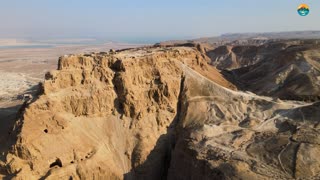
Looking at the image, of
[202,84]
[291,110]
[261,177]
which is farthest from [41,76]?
[261,177]

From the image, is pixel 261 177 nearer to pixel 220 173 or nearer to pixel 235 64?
pixel 220 173

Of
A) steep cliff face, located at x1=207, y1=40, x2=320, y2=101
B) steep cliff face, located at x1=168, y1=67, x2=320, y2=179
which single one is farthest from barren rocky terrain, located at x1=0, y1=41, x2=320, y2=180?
steep cliff face, located at x1=207, y1=40, x2=320, y2=101

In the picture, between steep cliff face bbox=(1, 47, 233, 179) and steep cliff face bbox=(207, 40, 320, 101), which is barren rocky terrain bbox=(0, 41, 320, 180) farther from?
steep cliff face bbox=(207, 40, 320, 101)

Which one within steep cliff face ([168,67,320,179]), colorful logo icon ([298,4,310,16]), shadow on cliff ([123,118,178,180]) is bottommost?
shadow on cliff ([123,118,178,180])

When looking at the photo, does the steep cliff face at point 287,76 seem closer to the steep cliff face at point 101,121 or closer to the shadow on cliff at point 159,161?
the steep cliff face at point 101,121

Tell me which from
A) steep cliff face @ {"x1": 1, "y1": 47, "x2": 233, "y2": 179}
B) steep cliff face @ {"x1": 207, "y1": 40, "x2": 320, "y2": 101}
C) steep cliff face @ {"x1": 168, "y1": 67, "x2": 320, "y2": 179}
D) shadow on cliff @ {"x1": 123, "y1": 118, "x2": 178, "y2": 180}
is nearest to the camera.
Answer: steep cliff face @ {"x1": 168, "y1": 67, "x2": 320, "y2": 179}

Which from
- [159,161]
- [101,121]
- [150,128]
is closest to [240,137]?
[159,161]
